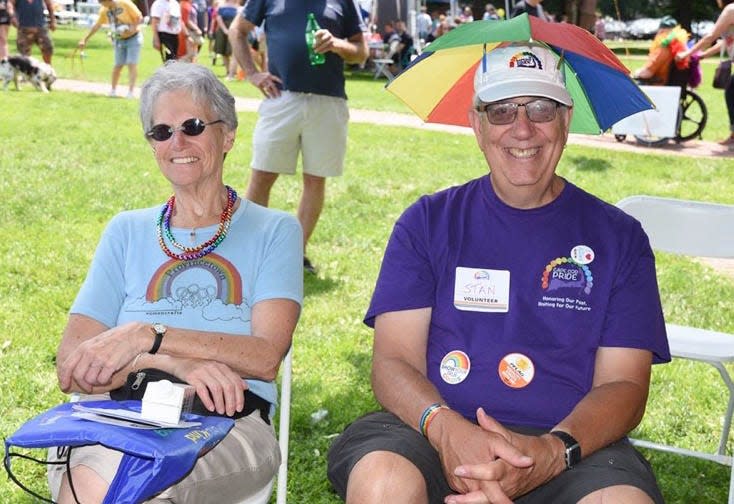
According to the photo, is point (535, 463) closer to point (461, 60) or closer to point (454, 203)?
point (454, 203)

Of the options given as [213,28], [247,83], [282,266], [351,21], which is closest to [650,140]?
[351,21]

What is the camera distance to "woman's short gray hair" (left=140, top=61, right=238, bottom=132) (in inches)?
118

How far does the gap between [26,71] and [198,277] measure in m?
14.7

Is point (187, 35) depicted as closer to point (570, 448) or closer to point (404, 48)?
point (404, 48)

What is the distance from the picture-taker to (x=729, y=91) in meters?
12.9

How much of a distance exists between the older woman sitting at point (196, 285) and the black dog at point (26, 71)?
14.4 metres

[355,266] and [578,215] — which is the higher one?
[578,215]

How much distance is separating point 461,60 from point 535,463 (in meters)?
1.42

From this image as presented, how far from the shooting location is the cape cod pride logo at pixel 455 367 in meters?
2.80

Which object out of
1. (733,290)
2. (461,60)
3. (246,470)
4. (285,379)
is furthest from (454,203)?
(733,290)

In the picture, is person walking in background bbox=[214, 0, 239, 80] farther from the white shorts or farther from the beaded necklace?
the beaded necklace

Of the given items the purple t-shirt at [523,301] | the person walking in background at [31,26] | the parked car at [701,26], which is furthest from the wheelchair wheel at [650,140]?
the parked car at [701,26]

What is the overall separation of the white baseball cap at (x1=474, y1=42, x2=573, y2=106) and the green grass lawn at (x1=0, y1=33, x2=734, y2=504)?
189cm

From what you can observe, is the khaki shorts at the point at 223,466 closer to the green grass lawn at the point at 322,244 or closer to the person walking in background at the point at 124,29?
the green grass lawn at the point at 322,244
